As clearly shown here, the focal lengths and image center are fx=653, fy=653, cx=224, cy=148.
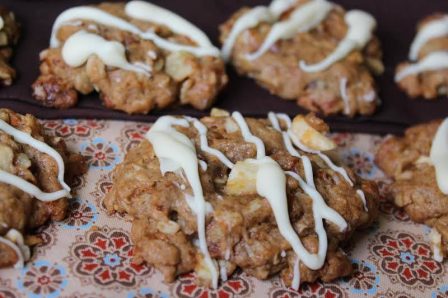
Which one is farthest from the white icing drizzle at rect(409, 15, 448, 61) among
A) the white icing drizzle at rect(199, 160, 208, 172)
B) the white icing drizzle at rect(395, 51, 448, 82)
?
the white icing drizzle at rect(199, 160, 208, 172)

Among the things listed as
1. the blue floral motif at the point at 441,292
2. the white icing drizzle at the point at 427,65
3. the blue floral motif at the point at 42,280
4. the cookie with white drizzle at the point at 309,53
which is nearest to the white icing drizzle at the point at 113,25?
the cookie with white drizzle at the point at 309,53

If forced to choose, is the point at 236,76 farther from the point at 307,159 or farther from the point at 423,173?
the point at 423,173

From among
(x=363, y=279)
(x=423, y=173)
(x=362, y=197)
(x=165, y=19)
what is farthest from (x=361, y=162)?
(x=165, y=19)

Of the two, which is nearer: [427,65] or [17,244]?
[17,244]

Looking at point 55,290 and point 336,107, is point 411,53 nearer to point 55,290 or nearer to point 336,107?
point 336,107

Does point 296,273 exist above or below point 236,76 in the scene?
below

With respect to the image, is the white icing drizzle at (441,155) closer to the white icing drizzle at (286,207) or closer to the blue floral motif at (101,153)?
the white icing drizzle at (286,207)
